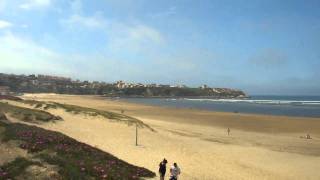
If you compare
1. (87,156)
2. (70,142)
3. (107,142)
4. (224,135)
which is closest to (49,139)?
(70,142)

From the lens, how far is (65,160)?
18.0 m

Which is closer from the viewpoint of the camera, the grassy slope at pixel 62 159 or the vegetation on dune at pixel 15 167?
the vegetation on dune at pixel 15 167

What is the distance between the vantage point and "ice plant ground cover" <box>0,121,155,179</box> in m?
16.6

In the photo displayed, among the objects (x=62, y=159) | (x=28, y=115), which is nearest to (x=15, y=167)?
(x=62, y=159)

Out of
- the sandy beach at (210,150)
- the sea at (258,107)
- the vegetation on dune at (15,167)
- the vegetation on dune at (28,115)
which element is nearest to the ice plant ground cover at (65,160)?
the vegetation on dune at (15,167)

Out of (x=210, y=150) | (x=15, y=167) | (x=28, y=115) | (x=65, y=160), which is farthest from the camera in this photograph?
(x=28, y=115)

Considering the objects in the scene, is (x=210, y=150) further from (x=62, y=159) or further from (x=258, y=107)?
(x=258, y=107)

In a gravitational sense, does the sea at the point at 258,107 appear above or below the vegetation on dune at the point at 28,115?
below

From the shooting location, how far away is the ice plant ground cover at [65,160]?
653 inches

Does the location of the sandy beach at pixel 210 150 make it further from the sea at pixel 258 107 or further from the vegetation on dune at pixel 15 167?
the sea at pixel 258 107

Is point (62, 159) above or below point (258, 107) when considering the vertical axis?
above

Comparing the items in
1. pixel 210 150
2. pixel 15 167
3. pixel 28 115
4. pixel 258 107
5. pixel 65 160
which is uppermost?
pixel 28 115

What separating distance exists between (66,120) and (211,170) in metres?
16.4

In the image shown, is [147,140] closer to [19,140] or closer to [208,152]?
[208,152]
